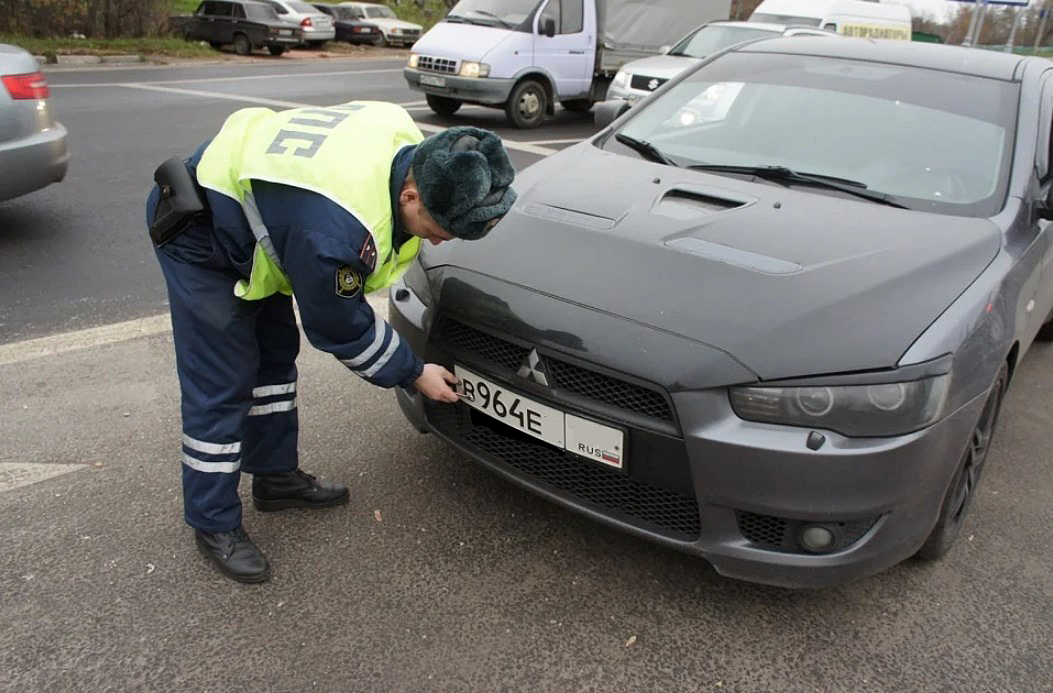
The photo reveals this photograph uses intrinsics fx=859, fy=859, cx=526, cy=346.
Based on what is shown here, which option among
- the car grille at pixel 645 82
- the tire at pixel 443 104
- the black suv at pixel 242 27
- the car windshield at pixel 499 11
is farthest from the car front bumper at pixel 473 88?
the black suv at pixel 242 27

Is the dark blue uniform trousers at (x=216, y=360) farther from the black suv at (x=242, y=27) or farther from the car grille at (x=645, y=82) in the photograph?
the black suv at (x=242, y=27)

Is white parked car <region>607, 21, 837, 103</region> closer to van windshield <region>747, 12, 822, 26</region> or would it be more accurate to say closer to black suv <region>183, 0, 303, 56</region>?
van windshield <region>747, 12, 822, 26</region>

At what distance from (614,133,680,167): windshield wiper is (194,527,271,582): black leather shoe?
6.65 ft

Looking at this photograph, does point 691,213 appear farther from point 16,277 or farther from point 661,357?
point 16,277

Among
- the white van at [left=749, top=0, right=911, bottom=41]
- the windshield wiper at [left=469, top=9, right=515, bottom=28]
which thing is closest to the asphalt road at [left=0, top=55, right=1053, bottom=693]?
the windshield wiper at [left=469, top=9, right=515, bottom=28]

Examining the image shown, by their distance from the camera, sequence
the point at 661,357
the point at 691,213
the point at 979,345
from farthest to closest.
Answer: the point at 691,213 < the point at 979,345 < the point at 661,357

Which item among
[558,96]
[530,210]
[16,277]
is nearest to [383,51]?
[558,96]

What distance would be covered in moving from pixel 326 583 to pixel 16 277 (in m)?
3.35

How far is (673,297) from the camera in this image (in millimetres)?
2281

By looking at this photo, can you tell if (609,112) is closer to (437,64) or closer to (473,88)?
(473,88)

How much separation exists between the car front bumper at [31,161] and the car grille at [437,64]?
6053 millimetres

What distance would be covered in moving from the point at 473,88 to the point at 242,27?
46.5 feet

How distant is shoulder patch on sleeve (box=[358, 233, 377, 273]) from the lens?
206cm

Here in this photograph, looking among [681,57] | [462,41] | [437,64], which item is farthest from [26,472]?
[462,41]
